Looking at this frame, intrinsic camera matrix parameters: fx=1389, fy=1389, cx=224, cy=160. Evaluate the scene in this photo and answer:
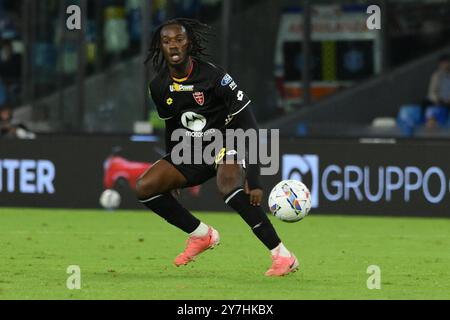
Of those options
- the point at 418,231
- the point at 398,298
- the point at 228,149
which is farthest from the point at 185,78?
the point at 418,231

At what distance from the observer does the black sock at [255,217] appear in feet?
36.2

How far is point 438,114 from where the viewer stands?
20.2 meters

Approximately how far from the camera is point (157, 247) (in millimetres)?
14008

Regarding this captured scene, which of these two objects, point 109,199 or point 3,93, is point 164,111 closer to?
point 109,199

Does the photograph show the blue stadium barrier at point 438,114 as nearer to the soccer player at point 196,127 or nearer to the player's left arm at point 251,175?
the soccer player at point 196,127

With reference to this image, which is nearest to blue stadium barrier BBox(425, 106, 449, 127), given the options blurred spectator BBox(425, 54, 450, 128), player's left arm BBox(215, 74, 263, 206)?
blurred spectator BBox(425, 54, 450, 128)

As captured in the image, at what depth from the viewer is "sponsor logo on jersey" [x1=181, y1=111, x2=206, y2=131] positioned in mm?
11477

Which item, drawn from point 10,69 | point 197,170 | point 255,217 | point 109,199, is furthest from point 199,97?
point 10,69

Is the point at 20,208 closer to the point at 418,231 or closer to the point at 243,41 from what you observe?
the point at 243,41

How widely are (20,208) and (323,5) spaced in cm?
538

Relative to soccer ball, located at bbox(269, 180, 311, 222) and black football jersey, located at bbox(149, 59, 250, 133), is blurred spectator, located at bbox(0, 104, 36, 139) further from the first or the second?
soccer ball, located at bbox(269, 180, 311, 222)

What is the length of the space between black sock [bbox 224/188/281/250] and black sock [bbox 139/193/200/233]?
65cm

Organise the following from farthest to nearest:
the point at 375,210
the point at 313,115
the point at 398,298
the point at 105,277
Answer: the point at 313,115 → the point at 375,210 → the point at 105,277 → the point at 398,298

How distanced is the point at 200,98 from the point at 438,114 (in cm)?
944
